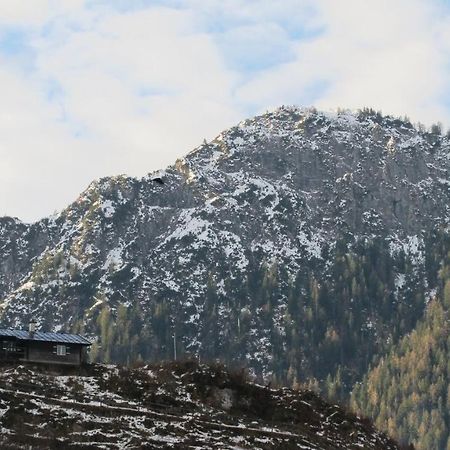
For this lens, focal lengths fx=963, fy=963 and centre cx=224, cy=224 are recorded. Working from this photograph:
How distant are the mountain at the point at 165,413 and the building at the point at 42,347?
796 cm

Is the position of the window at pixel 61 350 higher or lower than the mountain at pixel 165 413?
higher

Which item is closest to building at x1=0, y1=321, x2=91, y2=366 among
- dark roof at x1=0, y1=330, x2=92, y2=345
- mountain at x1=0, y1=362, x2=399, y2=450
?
dark roof at x1=0, y1=330, x2=92, y2=345

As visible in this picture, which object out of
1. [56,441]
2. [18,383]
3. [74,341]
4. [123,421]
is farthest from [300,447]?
[74,341]

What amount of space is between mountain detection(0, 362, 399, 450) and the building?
7959 mm

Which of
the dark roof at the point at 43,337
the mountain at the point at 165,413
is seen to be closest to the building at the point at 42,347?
the dark roof at the point at 43,337

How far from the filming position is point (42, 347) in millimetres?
106812

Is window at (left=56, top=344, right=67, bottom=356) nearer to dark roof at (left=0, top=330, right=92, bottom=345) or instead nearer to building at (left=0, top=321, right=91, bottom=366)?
building at (left=0, top=321, right=91, bottom=366)

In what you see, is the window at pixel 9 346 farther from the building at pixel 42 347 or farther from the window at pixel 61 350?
the window at pixel 61 350

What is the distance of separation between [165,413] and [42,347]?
29.5 meters

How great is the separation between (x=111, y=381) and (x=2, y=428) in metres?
22.4

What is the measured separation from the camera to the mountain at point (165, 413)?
7062 cm

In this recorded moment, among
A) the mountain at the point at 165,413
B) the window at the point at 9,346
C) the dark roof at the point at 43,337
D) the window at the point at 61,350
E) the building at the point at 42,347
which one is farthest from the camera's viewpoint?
the window at the point at 61,350

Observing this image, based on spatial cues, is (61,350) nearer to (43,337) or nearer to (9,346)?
(43,337)

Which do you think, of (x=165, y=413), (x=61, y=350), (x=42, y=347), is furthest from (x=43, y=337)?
(x=165, y=413)
